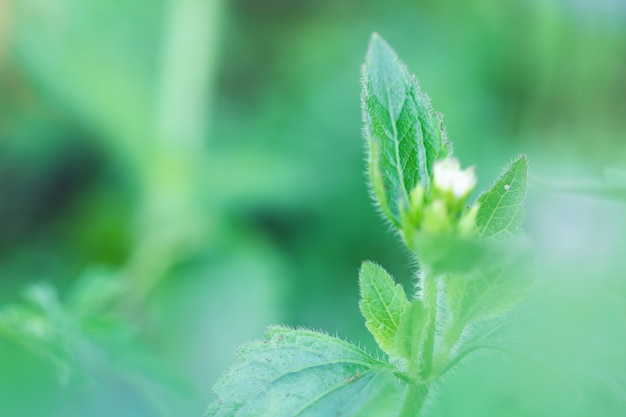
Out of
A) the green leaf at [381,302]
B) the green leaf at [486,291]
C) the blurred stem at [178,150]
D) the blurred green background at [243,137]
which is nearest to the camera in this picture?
the green leaf at [486,291]

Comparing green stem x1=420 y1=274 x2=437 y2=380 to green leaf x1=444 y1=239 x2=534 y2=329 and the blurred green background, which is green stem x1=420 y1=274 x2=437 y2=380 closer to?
green leaf x1=444 y1=239 x2=534 y2=329

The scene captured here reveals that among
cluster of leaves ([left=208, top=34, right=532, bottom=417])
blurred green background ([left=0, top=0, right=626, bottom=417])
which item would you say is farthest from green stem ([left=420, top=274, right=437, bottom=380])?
blurred green background ([left=0, top=0, right=626, bottom=417])

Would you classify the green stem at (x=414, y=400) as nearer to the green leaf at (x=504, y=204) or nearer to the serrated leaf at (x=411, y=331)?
the serrated leaf at (x=411, y=331)

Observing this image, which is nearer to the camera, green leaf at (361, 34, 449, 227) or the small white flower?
the small white flower

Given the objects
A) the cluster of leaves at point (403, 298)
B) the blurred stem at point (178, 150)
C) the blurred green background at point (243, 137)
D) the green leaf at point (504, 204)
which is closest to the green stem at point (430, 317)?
the cluster of leaves at point (403, 298)

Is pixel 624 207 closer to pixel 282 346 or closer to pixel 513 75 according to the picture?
pixel 282 346

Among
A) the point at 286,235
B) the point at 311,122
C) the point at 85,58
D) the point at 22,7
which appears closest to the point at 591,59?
the point at 311,122
